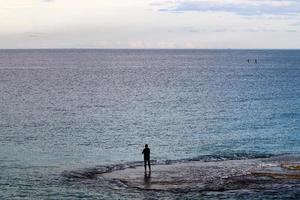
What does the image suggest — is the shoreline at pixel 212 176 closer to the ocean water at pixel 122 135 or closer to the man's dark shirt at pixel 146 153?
the man's dark shirt at pixel 146 153

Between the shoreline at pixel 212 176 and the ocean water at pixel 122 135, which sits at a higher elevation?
the ocean water at pixel 122 135

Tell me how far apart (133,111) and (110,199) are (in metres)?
50.0

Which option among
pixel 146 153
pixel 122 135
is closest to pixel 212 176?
pixel 146 153

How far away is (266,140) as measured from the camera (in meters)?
58.2

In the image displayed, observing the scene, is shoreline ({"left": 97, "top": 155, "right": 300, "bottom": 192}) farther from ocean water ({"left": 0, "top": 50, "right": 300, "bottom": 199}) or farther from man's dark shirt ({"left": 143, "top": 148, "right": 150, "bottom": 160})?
ocean water ({"left": 0, "top": 50, "right": 300, "bottom": 199})

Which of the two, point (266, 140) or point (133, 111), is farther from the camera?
point (133, 111)

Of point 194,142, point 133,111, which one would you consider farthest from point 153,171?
point 133,111

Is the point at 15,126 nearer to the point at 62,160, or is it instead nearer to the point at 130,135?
the point at 130,135

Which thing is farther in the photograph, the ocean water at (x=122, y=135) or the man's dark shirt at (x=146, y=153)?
the man's dark shirt at (x=146, y=153)

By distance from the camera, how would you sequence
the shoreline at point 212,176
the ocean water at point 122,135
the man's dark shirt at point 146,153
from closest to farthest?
the shoreline at point 212,176
the ocean water at point 122,135
the man's dark shirt at point 146,153

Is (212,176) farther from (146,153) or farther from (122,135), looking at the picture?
(122,135)

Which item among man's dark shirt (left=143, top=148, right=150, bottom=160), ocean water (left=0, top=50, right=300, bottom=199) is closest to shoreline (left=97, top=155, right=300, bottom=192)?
man's dark shirt (left=143, top=148, right=150, bottom=160)

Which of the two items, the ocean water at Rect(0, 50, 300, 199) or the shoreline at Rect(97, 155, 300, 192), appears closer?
the shoreline at Rect(97, 155, 300, 192)

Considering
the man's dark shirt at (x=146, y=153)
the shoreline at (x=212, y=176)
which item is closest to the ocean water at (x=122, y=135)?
the shoreline at (x=212, y=176)
